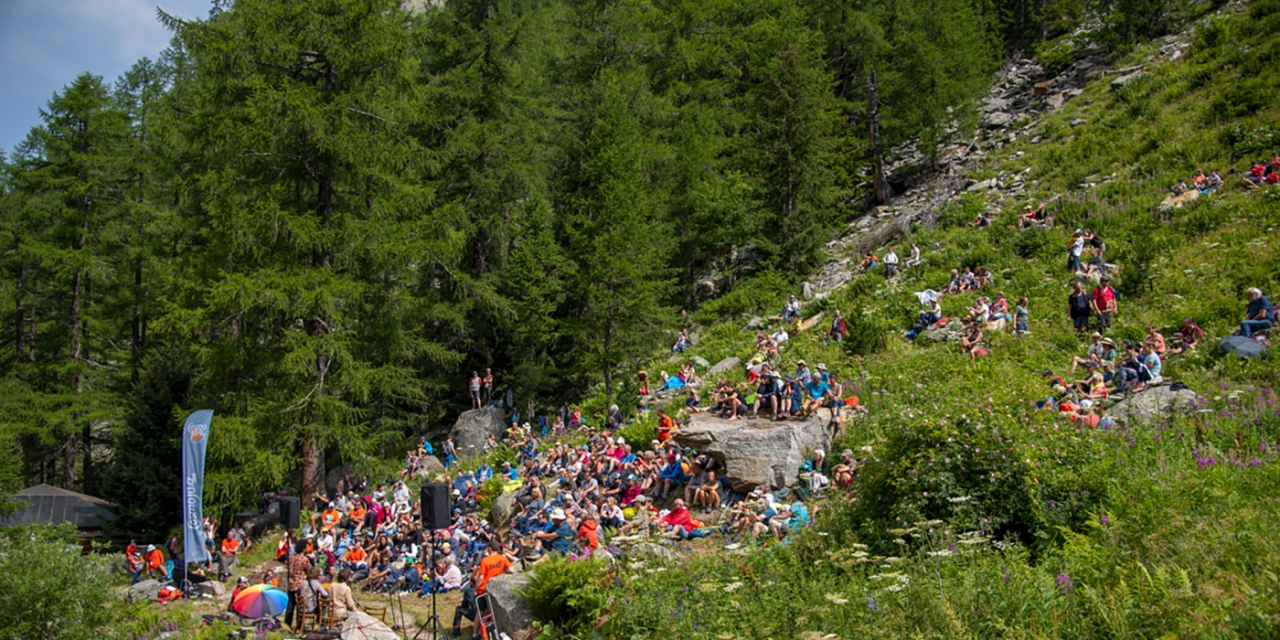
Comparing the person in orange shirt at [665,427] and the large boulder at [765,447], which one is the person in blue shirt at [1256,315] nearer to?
the large boulder at [765,447]

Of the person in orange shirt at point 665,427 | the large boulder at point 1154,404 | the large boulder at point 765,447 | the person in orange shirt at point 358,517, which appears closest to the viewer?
the large boulder at point 1154,404

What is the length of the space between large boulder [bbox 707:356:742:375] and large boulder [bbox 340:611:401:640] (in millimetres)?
10890

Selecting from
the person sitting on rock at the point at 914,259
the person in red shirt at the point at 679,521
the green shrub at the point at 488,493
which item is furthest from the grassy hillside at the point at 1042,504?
the green shrub at the point at 488,493

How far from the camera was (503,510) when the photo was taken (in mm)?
14750

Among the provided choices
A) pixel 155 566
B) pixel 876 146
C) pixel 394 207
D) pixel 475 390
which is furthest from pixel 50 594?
pixel 876 146

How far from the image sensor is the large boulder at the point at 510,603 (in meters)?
8.33

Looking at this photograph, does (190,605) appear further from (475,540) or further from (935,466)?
(935,466)

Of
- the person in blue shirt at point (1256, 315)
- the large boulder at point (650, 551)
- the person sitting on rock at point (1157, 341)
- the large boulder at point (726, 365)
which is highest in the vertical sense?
the large boulder at point (726, 365)

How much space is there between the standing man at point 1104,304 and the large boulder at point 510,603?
12.0 m

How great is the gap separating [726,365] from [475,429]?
26.1 ft

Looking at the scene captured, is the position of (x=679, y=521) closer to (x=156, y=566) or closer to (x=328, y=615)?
(x=328, y=615)

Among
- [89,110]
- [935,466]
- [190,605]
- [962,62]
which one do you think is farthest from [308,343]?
[962,62]

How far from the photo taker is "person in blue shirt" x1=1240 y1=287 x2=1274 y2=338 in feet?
36.5

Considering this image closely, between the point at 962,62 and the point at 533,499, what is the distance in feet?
99.5
